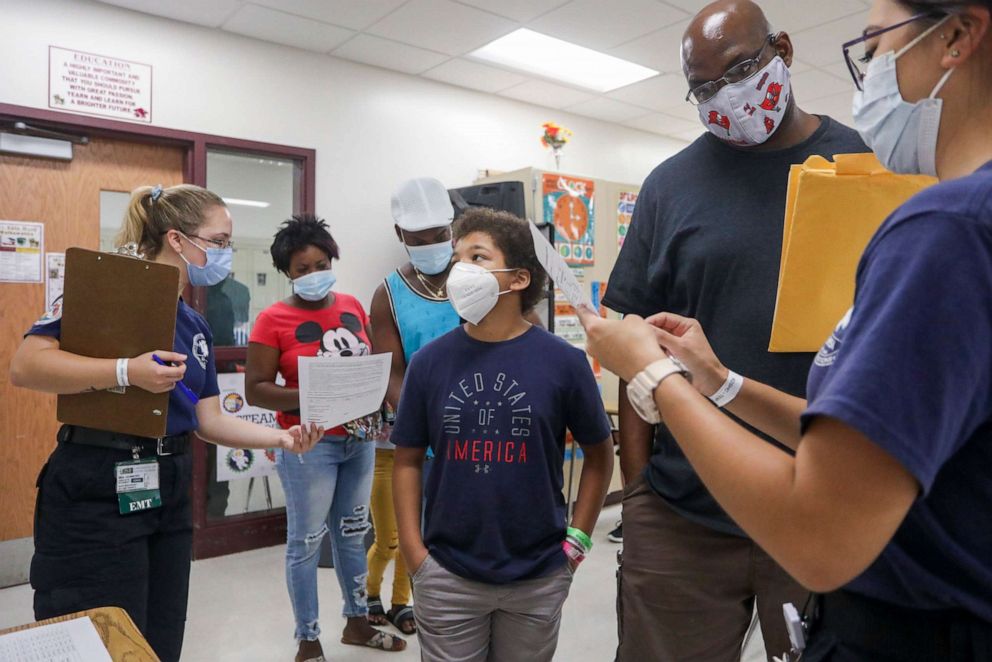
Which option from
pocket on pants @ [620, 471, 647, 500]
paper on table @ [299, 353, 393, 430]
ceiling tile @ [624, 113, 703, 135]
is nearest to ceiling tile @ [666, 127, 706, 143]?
ceiling tile @ [624, 113, 703, 135]

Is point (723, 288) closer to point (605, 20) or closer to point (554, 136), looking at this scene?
point (605, 20)

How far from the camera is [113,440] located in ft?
4.83

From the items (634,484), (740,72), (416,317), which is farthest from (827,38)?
(634,484)

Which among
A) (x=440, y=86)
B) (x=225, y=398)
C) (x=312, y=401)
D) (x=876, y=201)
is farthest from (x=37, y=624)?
(x=440, y=86)

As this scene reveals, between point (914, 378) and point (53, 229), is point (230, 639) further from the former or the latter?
point (914, 378)

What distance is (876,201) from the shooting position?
1.04 metres

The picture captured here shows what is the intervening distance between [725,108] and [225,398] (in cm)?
316

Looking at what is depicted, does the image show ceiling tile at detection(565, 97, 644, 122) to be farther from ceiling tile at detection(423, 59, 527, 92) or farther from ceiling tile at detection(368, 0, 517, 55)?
ceiling tile at detection(368, 0, 517, 55)

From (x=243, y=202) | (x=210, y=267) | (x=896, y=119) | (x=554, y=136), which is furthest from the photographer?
(x=554, y=136)

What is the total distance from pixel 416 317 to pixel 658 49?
2509 millimetres

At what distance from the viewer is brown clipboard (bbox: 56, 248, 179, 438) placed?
4.65ft

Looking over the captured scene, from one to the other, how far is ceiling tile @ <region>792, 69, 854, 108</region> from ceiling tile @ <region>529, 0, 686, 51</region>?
1.41 meters

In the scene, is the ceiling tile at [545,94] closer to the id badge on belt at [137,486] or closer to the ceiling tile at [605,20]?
the ceiling tile at [605,20]

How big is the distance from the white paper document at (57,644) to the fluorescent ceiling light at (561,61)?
3535mm
